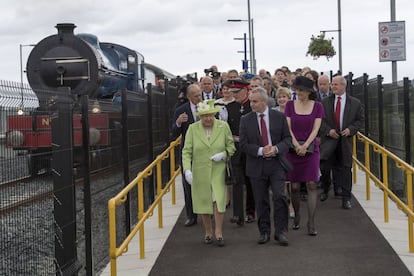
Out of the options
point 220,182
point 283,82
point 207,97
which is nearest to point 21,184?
point 220,182

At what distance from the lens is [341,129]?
9.37 metres

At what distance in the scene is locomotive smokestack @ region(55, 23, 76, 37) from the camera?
14.1m

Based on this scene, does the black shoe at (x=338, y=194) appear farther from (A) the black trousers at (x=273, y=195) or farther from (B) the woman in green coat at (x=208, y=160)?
(B) the woman in green coat at (x=208, y=160)

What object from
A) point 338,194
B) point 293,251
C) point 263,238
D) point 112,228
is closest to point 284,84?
point 338,194

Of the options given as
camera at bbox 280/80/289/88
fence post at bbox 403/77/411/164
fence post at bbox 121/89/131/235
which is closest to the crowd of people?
fence post at bbox 121/89/131/235

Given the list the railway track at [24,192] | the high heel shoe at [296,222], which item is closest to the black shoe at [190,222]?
the high heel shoe at [296,222]

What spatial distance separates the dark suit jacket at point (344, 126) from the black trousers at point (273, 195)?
235 cm

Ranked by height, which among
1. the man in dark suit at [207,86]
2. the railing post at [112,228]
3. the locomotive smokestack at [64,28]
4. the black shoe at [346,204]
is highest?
the locomotive smokestack at [64,28]

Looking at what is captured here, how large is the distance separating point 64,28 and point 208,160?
812 centimetres

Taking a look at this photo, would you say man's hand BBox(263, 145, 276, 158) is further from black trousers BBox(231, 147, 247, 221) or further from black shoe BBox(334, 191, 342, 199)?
black shoe BBox(334, 191, 342, 199)

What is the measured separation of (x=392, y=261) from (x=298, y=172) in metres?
1.64

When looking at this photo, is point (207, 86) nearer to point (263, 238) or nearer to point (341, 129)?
point (341, 129)

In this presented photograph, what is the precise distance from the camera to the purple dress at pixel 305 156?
7539 mm

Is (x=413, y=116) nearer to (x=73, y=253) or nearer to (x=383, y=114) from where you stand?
(x=383, y=114)
